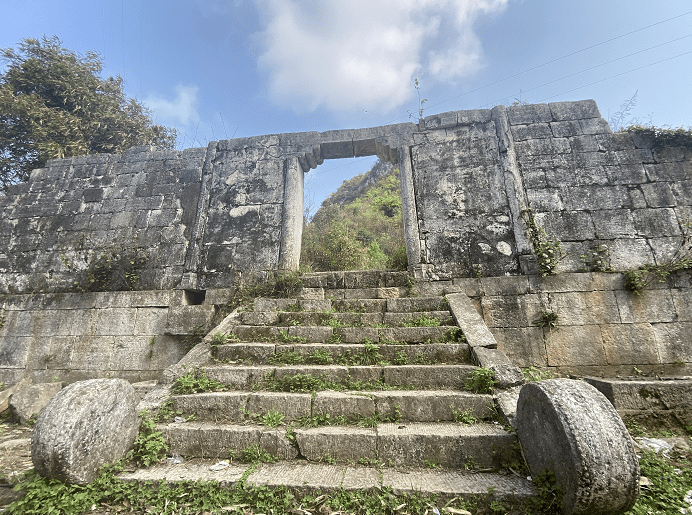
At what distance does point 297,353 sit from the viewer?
3.72m

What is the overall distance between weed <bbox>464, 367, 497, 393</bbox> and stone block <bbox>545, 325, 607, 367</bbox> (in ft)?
7.66

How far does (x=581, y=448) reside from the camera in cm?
186

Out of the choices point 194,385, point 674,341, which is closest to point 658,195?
point 674,341

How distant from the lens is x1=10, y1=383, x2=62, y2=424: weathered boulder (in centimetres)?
435

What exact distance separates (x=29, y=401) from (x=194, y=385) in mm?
3043

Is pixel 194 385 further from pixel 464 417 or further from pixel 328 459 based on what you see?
pixel 464 417

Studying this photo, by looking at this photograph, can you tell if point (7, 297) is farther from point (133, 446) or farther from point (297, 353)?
point (297, 353)

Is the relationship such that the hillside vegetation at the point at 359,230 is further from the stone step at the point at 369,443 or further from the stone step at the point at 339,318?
the stone step at the point at 369,443

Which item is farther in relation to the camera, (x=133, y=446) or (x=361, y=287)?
(x=361, y=287)

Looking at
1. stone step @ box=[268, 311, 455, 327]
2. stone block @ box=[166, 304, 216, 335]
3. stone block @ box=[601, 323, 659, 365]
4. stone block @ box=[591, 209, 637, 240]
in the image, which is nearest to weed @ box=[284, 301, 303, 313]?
stone step @ box=[268, 311, 455, 327]

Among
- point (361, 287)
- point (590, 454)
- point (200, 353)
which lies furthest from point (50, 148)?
point (590, 454)

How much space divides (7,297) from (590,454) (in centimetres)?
889

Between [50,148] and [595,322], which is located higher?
[50,148]

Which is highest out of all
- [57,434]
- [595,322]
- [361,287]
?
[361,287]
